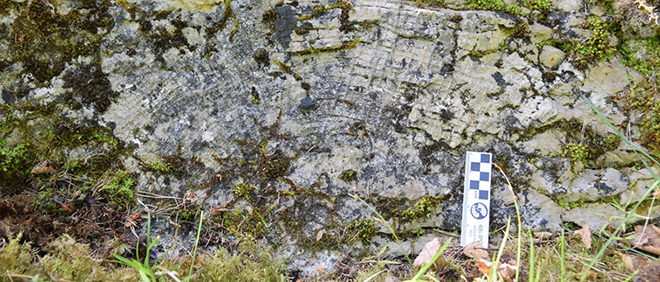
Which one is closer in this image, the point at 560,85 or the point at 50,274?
the point at 50,274

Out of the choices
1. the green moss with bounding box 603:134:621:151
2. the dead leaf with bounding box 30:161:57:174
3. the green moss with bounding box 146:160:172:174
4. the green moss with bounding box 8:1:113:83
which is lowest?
the green moss with bounding box 603:134:621:151

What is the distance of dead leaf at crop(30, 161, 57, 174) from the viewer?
9.43 feet

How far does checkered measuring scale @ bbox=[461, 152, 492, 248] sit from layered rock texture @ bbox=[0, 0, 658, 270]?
7 centimetres

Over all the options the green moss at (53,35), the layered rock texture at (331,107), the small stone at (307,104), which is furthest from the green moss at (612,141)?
the green moss at (53,35)

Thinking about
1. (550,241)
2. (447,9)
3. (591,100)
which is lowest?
(550,241)

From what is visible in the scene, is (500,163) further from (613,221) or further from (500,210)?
(613,221)

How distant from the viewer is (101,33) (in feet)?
9.62

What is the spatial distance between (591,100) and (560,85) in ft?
0.80

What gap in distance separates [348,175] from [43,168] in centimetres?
219

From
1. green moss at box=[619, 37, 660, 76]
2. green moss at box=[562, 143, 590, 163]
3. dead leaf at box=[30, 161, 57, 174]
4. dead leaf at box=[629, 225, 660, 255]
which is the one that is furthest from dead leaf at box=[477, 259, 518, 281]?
dead leaf at box=[30, 161, 57, 174]

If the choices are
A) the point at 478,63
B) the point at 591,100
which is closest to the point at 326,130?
the point at 478,63

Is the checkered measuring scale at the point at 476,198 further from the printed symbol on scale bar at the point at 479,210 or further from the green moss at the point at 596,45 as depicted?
the green moss at the point at 596,45

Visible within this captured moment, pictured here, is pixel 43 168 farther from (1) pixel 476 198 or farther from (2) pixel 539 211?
(2) pixel 539 211

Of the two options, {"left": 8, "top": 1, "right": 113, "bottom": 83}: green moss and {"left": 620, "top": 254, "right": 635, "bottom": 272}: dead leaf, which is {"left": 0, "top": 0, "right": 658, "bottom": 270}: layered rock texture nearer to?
{"left": 8, "top": 1, "right": 113, "bottom": 83}: green moss
